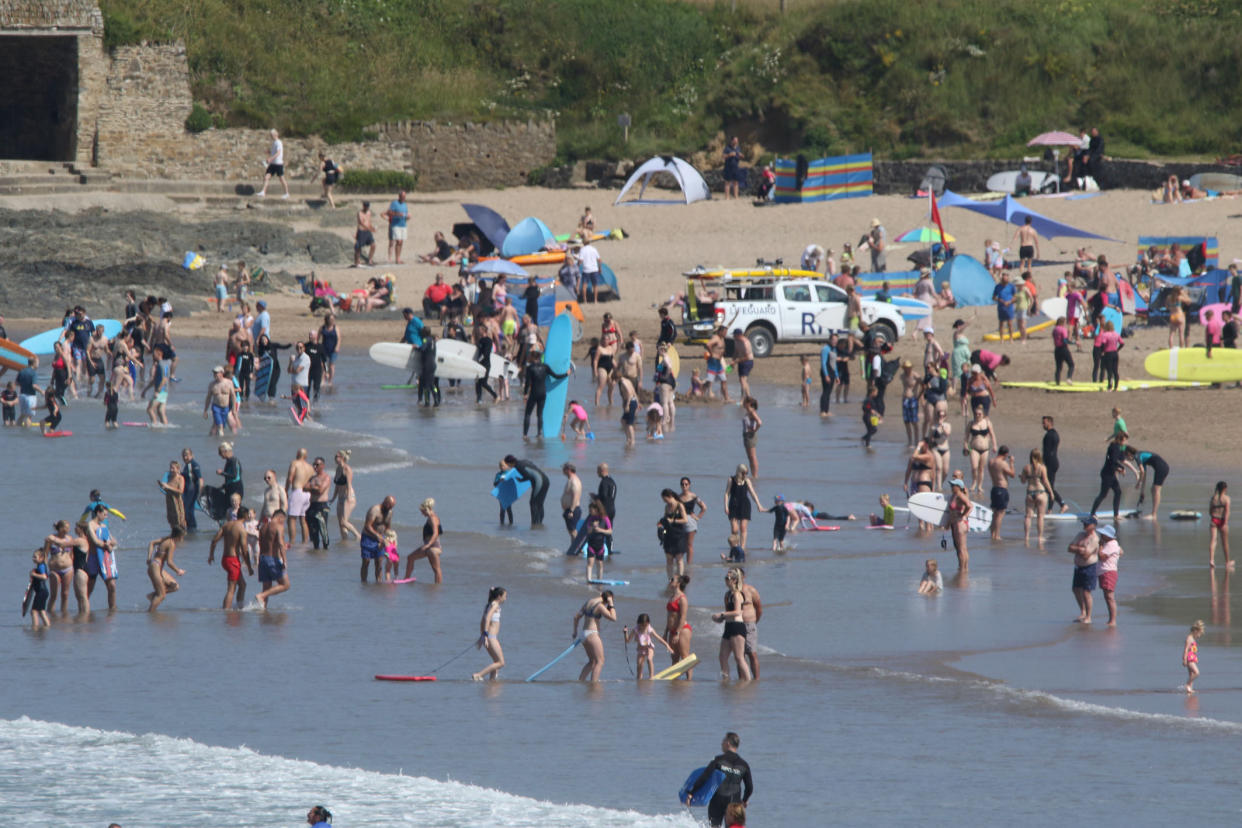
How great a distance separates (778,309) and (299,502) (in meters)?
15.1

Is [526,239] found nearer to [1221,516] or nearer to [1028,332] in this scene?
[1028,332]

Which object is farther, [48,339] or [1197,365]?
[48,339]

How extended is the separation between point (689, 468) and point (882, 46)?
29.5 m

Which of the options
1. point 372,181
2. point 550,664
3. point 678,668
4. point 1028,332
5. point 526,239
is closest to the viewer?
point 678,668

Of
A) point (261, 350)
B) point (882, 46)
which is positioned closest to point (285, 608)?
point (261, 350)

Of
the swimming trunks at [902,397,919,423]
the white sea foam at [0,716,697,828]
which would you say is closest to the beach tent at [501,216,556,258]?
the swimming trunks at [902,397,919,423]

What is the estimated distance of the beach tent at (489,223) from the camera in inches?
1667

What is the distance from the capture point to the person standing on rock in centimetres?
4675

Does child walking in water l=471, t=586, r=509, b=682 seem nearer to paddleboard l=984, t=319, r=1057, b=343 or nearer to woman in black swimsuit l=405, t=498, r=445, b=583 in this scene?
woman in black swimsuit l=405, t=498, r=445, b=583

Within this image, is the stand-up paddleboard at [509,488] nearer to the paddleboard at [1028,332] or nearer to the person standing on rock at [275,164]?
the paddleboard at [1028,332]

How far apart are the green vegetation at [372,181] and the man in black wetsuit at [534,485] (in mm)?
27500

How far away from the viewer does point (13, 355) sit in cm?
3269

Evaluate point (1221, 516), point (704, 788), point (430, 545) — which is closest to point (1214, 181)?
point (1221, 516)

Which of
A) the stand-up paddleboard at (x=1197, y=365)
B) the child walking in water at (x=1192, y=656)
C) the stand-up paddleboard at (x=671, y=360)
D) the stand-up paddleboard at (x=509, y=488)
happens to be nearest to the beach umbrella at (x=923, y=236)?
the stand-up paddleboard at (x=1197, y=365)
